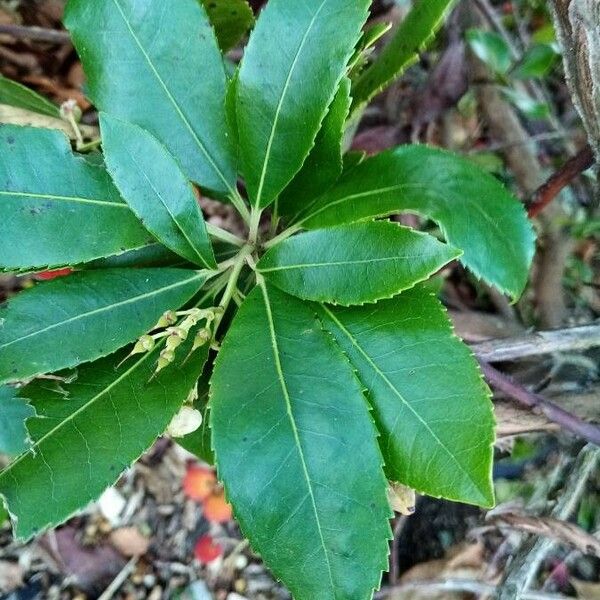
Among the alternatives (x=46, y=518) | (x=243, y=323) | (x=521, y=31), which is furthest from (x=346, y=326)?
(x=521, y=31)

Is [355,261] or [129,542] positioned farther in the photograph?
[129,542]

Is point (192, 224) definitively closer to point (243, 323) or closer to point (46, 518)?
point (243, 323)

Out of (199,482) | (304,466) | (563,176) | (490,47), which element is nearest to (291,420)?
(304,466)

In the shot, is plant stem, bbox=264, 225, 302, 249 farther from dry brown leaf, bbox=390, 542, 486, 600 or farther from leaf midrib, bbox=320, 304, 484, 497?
dry brown leaf, bbox=390, 542, 486, 600

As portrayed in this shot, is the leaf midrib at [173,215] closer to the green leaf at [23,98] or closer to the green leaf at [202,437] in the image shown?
the green leaf at [202,437]

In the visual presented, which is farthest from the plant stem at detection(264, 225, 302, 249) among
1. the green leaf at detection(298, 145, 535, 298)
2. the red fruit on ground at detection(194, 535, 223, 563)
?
the red fruit on ground at detection(194, 535, 223, 563)

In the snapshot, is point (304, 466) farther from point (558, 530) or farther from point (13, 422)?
point (558, 530)

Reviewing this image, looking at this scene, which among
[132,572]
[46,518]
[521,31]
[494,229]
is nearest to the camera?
[46,518]

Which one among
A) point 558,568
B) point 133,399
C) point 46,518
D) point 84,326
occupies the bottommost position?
point 558,568
